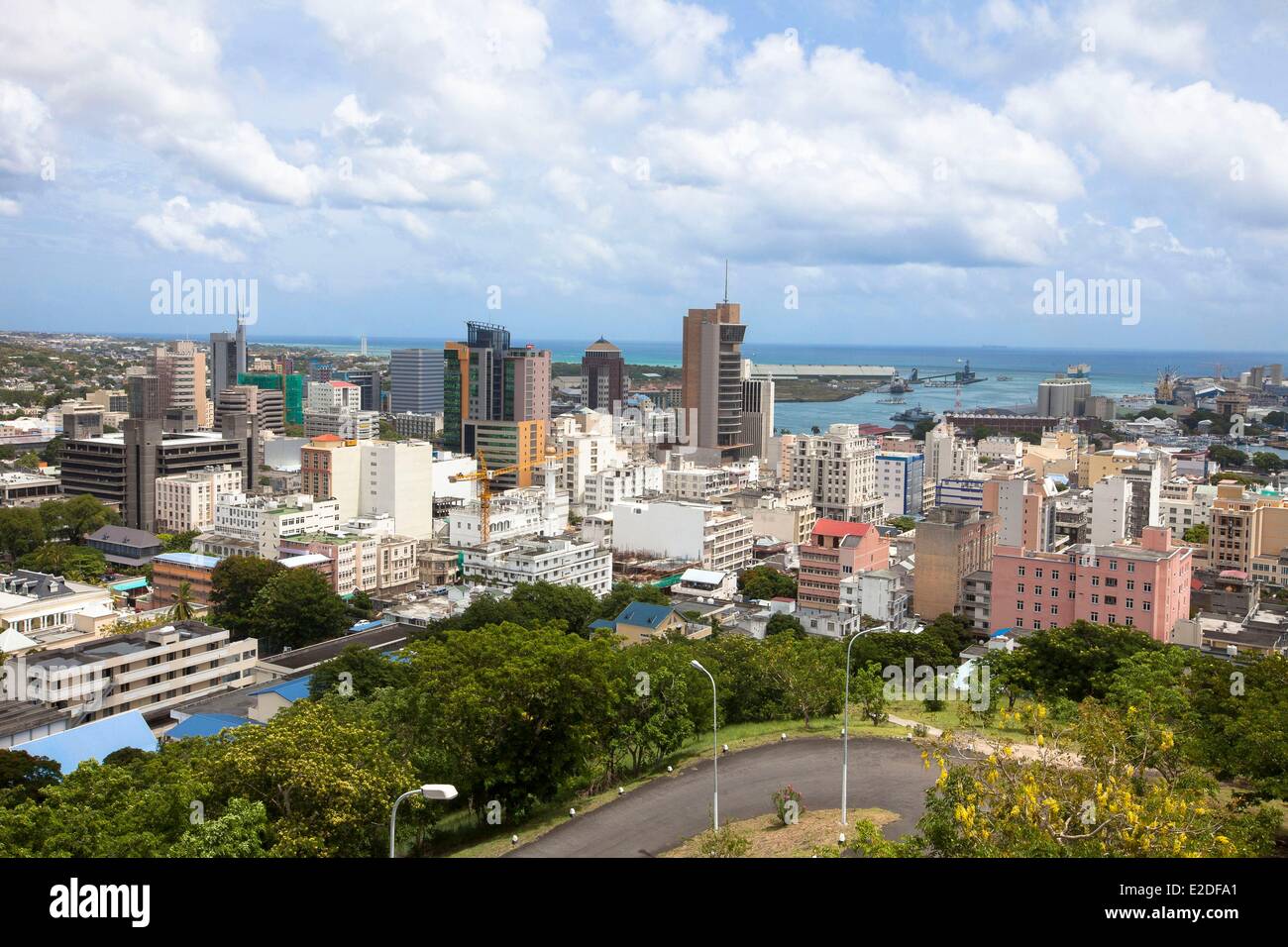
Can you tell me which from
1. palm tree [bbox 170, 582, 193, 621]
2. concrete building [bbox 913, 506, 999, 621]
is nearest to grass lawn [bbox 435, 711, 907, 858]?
concrete building [bbox 913, 506, 999, 621]

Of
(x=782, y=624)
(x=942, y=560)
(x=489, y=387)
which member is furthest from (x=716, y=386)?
(x=782, y=624)

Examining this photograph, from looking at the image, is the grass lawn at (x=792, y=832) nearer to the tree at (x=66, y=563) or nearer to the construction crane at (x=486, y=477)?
the construction crane at (x=486, y=477)

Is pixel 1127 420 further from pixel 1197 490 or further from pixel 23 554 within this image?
pixel 23 554

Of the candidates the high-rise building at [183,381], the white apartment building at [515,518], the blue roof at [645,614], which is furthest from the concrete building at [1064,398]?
the blue roof at [645,614]

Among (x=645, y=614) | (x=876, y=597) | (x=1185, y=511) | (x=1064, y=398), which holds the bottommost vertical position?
(x=876, y=597)

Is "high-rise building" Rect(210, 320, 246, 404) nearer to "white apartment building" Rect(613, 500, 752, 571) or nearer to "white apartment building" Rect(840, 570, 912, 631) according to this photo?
"white apartment building" Rect(613, 500, 752, 571)

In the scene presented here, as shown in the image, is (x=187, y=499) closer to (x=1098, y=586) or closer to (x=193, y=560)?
(x=193, y=560)

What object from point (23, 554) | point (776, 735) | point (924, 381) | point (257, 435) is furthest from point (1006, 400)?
point (776, 735)
